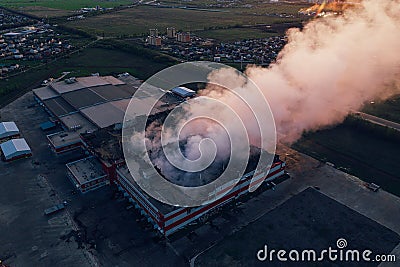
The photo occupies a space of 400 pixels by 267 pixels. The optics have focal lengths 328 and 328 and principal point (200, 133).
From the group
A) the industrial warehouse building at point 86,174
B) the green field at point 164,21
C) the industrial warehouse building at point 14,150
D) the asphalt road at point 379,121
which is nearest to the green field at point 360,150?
the asphalt road at point 379,121

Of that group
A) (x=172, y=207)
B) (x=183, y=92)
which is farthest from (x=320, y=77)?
(x=172, y=207)

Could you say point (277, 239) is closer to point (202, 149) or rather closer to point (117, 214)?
point (202, 149)

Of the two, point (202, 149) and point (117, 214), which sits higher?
point (202, 149)

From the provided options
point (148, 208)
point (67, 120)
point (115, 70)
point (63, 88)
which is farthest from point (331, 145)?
point (115, 70)

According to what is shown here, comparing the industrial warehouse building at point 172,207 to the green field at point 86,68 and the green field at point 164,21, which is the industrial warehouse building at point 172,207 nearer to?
the green field at point 86,68

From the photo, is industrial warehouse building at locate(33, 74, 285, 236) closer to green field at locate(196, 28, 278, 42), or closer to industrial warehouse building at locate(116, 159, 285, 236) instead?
industrial warehouse building at locate(116, 159, 285, 236)
